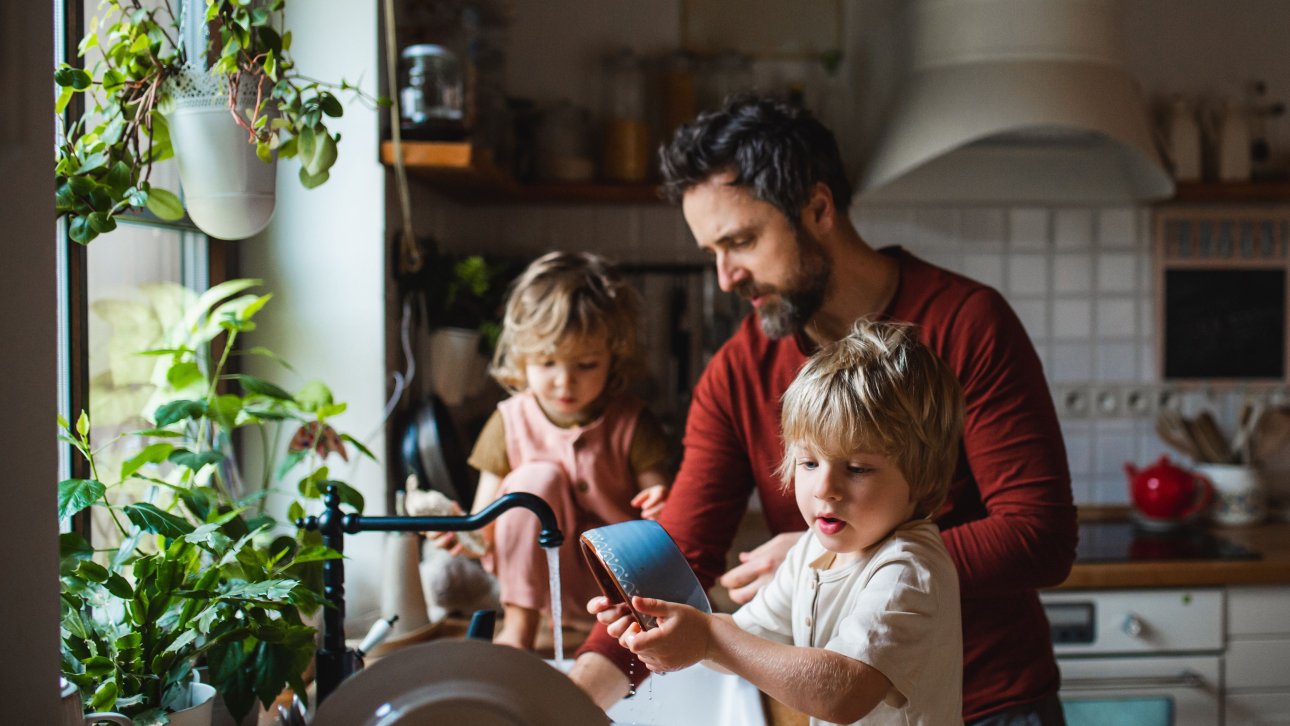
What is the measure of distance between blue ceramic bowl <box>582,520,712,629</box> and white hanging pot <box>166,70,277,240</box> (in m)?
0.53

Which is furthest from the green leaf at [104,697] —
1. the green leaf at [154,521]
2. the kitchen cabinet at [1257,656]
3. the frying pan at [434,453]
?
the kitchen cabinet at [1257,656]

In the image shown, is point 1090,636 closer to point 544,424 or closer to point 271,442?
point 544,424

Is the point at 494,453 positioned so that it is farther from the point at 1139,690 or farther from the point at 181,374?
the point at 1139,690

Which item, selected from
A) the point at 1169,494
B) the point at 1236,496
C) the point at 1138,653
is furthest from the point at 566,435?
the point at 1236,496

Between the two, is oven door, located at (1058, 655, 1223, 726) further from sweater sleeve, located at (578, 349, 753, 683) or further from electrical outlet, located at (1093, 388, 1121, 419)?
sweater sleeve, located at (578, 349, 753, 683)

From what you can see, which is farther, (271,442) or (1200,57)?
(1200,57)

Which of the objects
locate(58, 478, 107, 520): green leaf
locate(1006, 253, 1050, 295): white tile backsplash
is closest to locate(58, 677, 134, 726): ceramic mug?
locate(58, 478, 107, 520): green leaf

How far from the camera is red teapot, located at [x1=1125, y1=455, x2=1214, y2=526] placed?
2.60 metres

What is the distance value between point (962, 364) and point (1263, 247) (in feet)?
6.81

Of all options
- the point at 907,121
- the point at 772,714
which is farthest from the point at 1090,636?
the point at 772,714

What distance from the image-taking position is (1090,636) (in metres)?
2.30

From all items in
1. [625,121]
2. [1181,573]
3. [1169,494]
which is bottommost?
[1181,573]

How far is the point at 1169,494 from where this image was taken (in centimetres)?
259

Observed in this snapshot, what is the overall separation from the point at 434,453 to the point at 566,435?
25 centimetres
